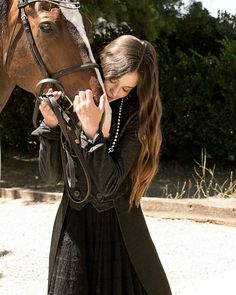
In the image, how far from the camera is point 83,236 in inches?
92.7

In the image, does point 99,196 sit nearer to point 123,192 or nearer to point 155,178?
point 123,192

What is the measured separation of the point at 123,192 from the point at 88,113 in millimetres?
418

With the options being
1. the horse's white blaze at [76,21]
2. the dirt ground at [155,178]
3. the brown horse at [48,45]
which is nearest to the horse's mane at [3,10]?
the brown horse at [48,45]

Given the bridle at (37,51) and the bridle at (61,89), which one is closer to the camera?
the bridle at (61,89)

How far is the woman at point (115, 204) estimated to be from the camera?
7.66 ft

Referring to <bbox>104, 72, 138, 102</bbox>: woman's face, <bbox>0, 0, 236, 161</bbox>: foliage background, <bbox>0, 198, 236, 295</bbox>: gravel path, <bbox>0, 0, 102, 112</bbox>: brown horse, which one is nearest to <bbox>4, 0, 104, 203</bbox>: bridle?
<bbox>0, 0, 102, 112</bbox>: brown horse

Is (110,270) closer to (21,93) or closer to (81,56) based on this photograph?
(81,56)

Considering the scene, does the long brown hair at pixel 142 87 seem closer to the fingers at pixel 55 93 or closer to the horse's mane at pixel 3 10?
the fingers at pixel 55 93

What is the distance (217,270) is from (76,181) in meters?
2.94

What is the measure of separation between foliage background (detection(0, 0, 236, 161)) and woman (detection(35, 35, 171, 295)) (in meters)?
6.85

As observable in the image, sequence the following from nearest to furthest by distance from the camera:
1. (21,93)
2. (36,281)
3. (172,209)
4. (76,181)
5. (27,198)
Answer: (76,181), (36,281), (172,209), (27,198), (21,93)

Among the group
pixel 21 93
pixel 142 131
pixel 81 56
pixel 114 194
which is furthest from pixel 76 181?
pixel 21 93

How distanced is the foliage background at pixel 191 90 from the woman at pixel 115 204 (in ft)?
22.5

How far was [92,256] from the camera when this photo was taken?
7.75 feet
